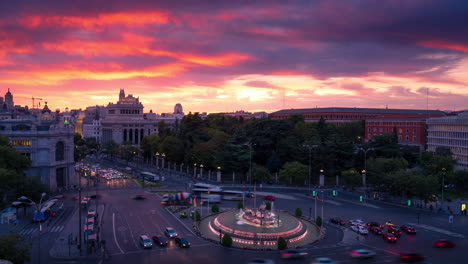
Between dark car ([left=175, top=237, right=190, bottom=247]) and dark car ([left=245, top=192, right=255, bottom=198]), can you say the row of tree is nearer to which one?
dark car ([left=245, top=192, right=255, bottom=198])

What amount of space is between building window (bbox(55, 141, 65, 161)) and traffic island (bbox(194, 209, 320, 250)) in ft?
102

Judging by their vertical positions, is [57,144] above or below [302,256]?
above

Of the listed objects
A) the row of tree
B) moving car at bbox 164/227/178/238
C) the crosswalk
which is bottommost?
the crosswalk

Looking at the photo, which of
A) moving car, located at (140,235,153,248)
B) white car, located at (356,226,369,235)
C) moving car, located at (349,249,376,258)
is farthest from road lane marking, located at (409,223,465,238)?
moving car, located at (140,235,153,248)

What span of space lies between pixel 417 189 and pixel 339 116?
81.1 metres

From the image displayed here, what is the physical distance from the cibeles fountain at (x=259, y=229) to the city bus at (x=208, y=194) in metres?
9.84

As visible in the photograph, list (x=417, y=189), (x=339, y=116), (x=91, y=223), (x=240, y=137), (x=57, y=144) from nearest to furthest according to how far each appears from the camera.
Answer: (x=91, y=223) < (x=417, y=189) < (x=57, y=144) < (x=240, y=137) < (x=339, y=116)

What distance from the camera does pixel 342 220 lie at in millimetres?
38969

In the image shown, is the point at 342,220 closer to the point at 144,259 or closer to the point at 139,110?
the point at 144,259

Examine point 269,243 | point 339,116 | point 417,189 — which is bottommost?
point 269,243

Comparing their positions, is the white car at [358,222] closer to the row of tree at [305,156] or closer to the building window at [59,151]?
the row of tree at [305,156]

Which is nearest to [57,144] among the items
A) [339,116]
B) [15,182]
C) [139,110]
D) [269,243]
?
[15,182]

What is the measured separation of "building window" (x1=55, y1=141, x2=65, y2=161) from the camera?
56647 mm

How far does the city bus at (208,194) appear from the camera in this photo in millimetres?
49147
